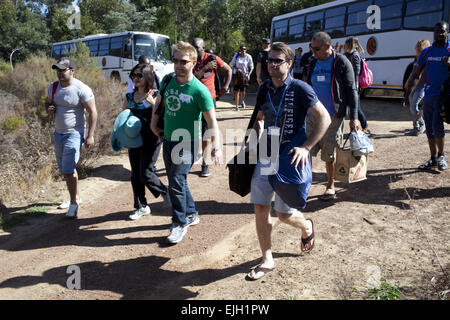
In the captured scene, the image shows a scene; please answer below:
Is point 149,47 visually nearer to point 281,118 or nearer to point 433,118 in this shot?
point 433,118

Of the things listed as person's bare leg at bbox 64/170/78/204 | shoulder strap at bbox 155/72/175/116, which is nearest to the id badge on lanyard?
shoulder strap at bbox 155/72/175/116

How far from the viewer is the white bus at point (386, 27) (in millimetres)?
11758

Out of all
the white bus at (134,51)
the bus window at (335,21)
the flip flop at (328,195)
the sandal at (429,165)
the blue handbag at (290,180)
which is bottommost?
the flip flop at (328,195)

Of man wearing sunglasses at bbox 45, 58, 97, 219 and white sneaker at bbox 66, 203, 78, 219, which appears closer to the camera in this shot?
man wearing sunglasses at bbox 45, 58, 97, 219

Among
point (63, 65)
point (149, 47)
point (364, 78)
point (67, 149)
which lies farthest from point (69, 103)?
point (149, 47)

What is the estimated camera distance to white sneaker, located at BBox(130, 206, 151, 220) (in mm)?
4863

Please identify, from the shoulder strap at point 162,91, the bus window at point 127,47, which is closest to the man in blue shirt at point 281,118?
the shoulder strap at point 162,91

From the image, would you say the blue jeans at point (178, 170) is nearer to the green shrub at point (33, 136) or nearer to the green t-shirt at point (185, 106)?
the green t-shirt at point (185, 106)

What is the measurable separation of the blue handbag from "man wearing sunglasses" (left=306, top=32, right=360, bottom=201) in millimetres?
1822

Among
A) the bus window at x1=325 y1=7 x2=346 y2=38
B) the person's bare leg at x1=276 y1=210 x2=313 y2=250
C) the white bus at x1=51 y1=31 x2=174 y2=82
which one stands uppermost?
the bus window at x1=325 y1=7 x2=346 y2=38

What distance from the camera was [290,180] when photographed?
3.00 m
